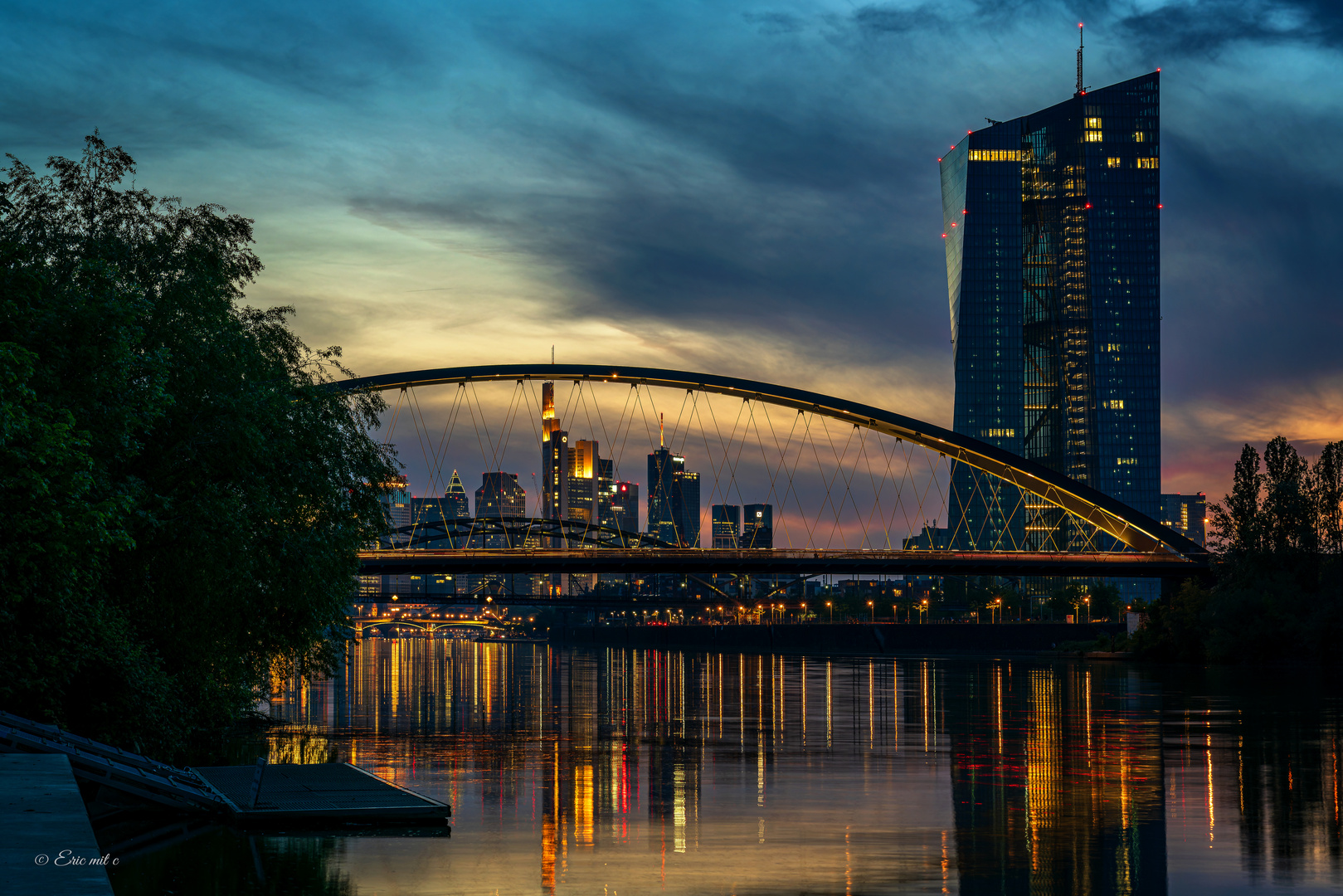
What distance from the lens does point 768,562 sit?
9506cm

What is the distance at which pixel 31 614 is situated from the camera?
23.6 metres

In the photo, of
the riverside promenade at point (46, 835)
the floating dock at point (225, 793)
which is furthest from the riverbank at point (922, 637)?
the riverside promenade at point (46, 835)

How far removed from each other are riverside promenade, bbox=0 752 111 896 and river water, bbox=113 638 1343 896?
1.24 metres

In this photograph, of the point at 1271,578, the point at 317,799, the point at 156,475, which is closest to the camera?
the point at 317,799

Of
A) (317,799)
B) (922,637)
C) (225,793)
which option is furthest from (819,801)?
(922,637)

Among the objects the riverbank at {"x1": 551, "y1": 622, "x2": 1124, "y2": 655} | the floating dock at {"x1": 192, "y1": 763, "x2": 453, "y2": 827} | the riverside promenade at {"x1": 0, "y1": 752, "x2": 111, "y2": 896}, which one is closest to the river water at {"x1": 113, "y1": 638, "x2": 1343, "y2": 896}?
the floating dock at {"x1": 192, "y1": 763, "x2": 453, "y2": 827}

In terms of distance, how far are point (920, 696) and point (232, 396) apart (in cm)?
3329

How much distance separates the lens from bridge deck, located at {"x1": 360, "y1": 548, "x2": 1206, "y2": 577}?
3462 inches

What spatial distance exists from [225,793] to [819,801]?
30.7 feet

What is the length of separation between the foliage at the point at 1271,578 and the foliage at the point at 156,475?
67.1 metres

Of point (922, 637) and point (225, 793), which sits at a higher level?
point (225, 793)

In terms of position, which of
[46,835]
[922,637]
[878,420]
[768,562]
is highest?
[878,420]

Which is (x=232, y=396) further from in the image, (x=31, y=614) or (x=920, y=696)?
(x=920, y=696)

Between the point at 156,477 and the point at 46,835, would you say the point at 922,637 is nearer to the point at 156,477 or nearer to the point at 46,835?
the point at 156,477
